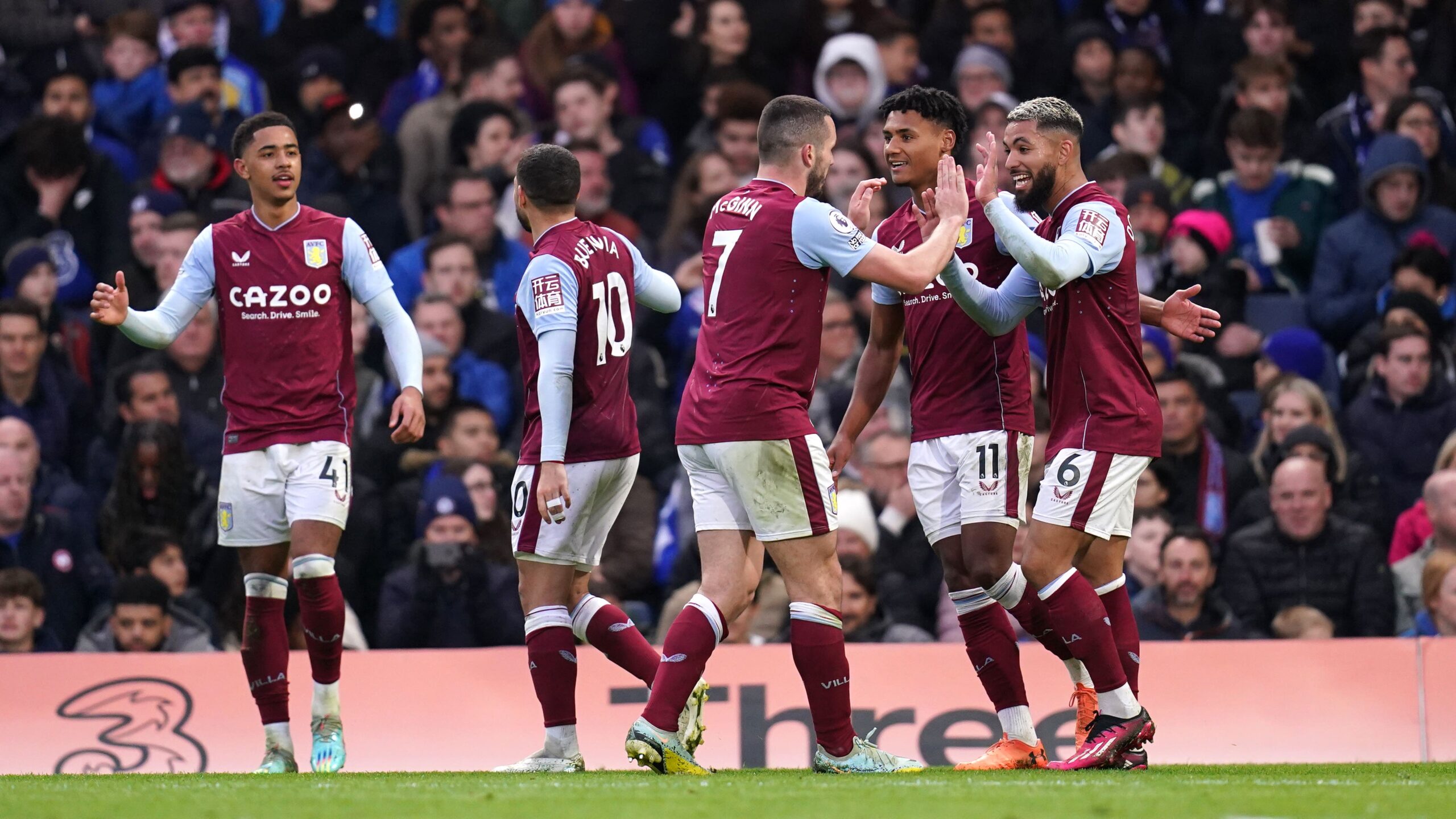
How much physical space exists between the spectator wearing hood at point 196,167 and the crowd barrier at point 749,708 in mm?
4590

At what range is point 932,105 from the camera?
23.8 ft

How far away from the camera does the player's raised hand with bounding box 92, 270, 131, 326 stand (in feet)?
23.8

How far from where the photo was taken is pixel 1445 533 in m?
9.62

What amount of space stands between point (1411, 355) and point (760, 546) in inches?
218

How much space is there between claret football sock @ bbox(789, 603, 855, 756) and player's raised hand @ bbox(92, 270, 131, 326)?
300cm

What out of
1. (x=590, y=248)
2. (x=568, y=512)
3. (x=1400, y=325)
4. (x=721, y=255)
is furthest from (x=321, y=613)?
(x=1400, y=325)

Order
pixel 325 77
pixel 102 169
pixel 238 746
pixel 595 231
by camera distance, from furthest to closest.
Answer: pixel 325 77 < pixel 102 169 < pixel 238 746 < pixel 595 231

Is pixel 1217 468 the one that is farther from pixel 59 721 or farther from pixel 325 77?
pixel 325 77

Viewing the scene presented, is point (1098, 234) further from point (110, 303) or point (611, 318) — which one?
point (110, 303)

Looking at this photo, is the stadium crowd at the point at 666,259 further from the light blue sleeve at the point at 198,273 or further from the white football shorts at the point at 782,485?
the light blue sleeve at the point at 198,273

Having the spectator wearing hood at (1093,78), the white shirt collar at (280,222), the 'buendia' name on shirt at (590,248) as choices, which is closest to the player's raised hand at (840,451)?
the 'buendia' name on shirt at (590,248)

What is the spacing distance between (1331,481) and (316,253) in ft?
19.3

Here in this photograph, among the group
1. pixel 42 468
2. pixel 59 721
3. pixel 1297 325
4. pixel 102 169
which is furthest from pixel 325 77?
pixel 1297 325

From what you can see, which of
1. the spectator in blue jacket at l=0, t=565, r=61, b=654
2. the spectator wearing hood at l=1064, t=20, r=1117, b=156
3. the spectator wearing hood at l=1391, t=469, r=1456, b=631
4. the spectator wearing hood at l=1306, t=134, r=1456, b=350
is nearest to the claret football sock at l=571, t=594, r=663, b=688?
the spectator in blue jacket at l=0, t=565, r=61, b=654
